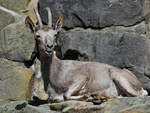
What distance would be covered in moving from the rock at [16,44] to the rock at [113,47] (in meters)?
1.08

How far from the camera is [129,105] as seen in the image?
10.1 metres

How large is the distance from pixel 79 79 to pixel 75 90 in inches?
11.9

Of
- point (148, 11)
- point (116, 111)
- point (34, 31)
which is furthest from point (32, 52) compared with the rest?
point (116, 111)

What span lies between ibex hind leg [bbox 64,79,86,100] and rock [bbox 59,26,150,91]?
175cm

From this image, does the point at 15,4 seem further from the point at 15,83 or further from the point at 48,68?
the point at 48,68

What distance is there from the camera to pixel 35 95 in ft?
45.1

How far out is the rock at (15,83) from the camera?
44.5 feet

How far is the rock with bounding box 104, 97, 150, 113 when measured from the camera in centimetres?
980

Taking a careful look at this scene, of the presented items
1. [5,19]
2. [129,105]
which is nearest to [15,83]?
[5,19]

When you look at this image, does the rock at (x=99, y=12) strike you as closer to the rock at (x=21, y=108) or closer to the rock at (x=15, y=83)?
the rock at (x=15, y=83)

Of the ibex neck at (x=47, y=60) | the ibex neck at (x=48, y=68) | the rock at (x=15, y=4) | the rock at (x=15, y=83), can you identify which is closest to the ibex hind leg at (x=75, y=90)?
the ibex neck at (x=48, y=68)

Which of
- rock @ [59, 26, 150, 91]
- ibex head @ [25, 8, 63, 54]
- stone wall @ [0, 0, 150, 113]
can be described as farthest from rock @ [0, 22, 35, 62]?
ibex head @ [25, 8, 63, 54]

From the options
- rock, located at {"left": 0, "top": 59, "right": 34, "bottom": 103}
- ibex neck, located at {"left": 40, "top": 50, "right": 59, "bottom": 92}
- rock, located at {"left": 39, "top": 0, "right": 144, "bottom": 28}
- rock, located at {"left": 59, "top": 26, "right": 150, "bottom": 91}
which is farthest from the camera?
rock, located at {"left": 0, "top": 59, "right": 34, "bottom": 103}

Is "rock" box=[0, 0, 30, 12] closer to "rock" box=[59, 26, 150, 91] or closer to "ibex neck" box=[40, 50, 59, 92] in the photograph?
"rock" box=[59, 26, 150, 91]
